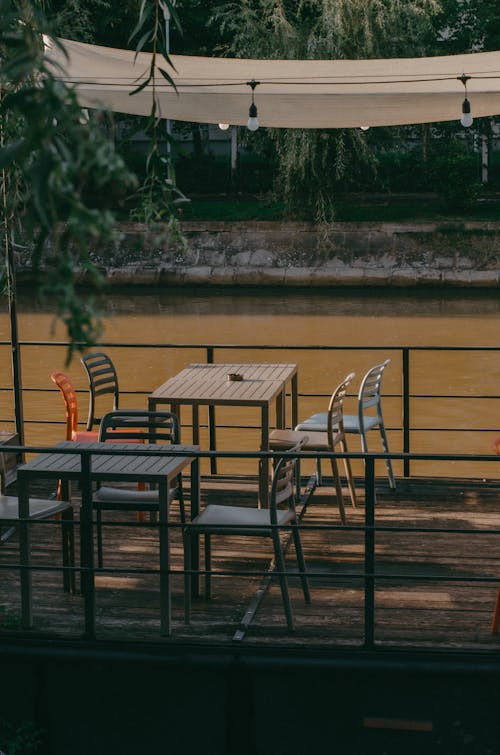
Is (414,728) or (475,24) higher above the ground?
(475,24)

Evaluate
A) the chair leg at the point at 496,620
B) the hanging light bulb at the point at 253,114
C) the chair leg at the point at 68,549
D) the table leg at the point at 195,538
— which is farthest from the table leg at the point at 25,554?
the hanging light bulb at the point at 253,114

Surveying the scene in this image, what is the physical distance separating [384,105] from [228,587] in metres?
3.38

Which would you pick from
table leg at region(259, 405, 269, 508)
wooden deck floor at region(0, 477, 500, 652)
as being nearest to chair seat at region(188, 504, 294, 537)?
wooden deck floor at region(0, 477, 500, 652)

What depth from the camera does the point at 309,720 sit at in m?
4.84

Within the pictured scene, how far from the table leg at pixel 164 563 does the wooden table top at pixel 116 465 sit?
7 cm

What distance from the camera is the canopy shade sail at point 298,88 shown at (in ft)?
24.1

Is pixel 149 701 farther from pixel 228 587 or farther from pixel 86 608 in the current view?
pixel 228 587

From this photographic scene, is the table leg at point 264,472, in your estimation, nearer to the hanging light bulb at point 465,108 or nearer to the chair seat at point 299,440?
the chair seat at point 299,440

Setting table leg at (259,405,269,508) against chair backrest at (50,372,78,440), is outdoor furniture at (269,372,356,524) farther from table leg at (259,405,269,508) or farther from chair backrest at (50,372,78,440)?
chair backrest at (50,372,78,440)

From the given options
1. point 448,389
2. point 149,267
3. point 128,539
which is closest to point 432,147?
point 149,267

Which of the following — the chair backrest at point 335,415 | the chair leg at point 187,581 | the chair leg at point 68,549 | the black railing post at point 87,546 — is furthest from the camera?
the chair backrest at point 335,415

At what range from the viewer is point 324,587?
561 cm

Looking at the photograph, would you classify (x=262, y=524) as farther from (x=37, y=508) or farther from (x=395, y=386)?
(x=395, y=386)

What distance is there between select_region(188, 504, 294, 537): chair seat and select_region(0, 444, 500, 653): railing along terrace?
0.41 feet
